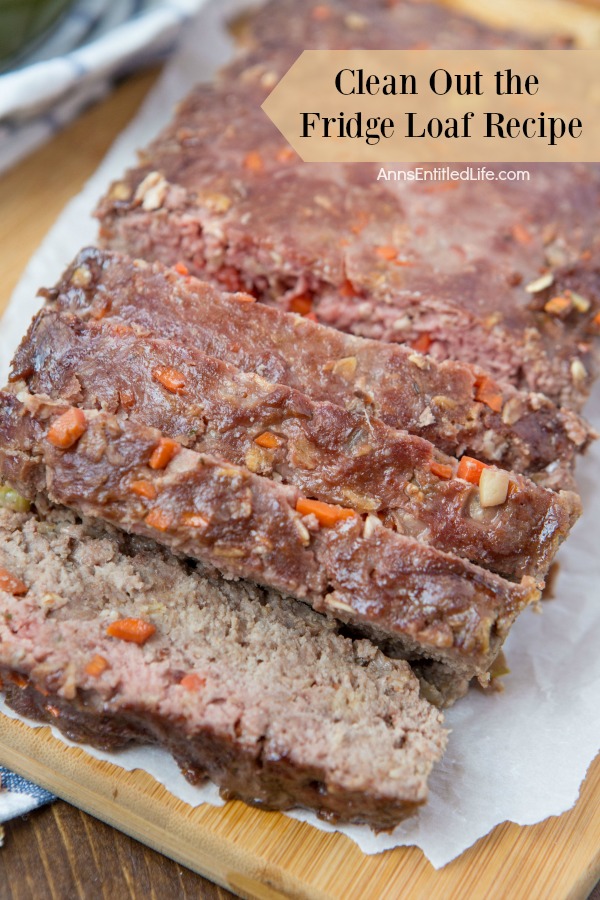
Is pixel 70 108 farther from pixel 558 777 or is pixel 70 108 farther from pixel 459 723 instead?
pixel 558 777

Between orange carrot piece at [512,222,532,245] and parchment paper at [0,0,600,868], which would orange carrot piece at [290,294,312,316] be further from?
parchment paper at [0,0,600,868]

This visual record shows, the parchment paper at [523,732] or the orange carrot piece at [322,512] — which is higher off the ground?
the orange carrot piece at [322,512]

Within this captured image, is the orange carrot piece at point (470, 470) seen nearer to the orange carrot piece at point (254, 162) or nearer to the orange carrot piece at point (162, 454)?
the orange carrot piece at point (162, 454)

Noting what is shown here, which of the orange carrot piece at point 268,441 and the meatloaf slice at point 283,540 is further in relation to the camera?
the orange carrot piece at point 268,441

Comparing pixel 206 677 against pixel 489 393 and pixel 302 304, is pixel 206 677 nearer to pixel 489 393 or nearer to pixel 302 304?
pixel 489 393

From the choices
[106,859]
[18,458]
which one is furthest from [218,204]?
[106,859]

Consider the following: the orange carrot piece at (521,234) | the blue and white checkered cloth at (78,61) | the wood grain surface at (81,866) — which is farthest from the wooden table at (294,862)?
the blue and white checkered cloth at (78,61)
